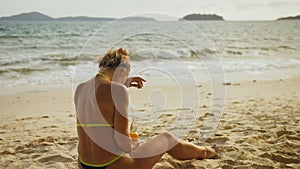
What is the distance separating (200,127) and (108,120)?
8.37ft

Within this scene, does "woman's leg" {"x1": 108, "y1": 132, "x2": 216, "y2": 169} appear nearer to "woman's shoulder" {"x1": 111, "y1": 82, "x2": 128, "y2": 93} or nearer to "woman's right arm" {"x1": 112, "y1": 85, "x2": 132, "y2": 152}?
"woman's right arm" {"x1": 112, "y1": 85, "x2": 132, "y2": 152}

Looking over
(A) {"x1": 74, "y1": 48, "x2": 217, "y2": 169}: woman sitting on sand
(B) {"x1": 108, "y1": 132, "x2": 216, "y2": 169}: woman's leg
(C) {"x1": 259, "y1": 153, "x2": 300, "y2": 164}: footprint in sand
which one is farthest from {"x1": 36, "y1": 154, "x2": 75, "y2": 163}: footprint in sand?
(C) {"x1": 259, "y1": 153, "x2": 300, "y2": 164}: footprint in sand

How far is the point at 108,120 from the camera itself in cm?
252

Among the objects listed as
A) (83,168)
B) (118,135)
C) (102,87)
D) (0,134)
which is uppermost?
(102,87)

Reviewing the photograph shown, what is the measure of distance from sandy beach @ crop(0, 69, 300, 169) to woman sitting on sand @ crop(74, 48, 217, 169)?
83 cm

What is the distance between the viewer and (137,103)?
6.73 meters

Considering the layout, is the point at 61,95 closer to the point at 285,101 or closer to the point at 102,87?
the point at 285,101

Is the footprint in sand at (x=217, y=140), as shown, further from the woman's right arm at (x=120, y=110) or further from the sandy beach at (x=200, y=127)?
the woman's right arm at (x=120, y=110)

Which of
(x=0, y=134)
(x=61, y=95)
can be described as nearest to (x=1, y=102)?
(x=61, y=95)

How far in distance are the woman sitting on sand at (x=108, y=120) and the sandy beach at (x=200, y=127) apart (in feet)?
2.73

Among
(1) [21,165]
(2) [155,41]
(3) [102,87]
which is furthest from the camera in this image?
(2) [155,41]

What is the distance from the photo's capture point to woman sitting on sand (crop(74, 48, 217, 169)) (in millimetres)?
2471

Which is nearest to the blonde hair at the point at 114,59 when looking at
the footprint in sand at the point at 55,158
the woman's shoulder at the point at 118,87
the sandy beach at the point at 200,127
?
the woman's shoulder at the point at 118,87

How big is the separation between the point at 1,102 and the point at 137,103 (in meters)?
2.82
